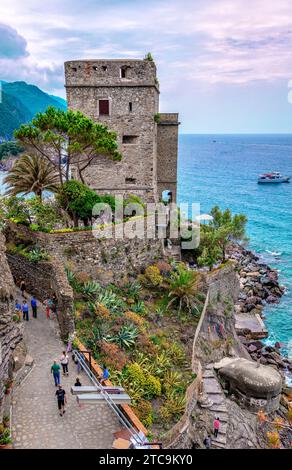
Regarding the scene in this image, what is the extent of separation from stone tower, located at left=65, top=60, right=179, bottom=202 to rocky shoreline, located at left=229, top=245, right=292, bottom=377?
43.4 ft

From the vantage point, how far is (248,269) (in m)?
47.3

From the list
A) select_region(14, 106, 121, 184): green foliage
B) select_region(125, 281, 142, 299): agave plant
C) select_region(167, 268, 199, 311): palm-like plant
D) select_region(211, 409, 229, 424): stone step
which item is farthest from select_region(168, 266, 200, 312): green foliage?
select_region(14, 106, 121, 184): green foliage

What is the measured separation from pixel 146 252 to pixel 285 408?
431 inches

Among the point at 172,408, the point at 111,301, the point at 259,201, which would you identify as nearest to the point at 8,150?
the point at 259,201

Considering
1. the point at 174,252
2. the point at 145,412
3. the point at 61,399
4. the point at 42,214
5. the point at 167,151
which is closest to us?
the point at 61,399

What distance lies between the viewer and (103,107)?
2775 centimetres

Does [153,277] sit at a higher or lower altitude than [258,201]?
higher

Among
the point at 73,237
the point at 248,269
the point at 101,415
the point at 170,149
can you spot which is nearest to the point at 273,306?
the point at 248,269

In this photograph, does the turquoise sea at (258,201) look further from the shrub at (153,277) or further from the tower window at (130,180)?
the tower window at (130,180)

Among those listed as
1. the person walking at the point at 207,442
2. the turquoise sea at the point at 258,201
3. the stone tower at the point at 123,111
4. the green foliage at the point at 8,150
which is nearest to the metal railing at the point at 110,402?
the person walking at the point at 207,442

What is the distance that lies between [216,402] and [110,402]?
276 inches

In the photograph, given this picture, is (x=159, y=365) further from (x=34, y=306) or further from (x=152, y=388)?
(x=34, y=306)

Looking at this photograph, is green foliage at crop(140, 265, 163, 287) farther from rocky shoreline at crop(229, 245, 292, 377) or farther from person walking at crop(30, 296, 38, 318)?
rocky shoreline at crop(229, 245, 292, 377)

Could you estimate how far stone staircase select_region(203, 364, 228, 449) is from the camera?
662 inches
